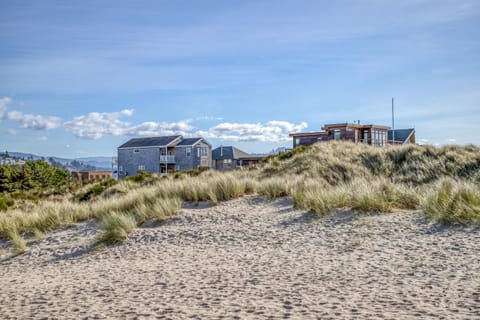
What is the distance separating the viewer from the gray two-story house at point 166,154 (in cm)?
5078

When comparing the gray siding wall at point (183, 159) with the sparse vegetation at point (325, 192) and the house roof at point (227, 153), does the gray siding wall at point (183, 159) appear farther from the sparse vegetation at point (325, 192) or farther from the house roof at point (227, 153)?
the sparse vegetation at point (325, 192)

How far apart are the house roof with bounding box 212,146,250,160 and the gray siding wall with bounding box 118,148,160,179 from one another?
387 inches

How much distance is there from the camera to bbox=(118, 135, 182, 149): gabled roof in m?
51.2

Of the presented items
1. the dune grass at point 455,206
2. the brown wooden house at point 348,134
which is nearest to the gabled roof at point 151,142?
the brown wooden house at point 348,134

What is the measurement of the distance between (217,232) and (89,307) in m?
4.15

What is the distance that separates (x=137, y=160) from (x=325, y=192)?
4405 centimetres

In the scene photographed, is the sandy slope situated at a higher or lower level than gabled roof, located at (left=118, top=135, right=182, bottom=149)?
lower

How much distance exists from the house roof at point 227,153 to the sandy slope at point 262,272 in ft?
156

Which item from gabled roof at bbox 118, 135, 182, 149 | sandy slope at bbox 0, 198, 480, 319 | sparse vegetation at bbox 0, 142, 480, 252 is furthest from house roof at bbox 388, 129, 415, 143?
Answer: sandy slope at bbox 0, 198, 480, 319

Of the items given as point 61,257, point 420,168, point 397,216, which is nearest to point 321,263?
point 397,216

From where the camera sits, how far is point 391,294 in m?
4.91

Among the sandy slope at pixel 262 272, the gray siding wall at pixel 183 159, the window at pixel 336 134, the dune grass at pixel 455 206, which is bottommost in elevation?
the sandy slope at pixel 262 272

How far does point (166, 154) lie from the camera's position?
167 feet

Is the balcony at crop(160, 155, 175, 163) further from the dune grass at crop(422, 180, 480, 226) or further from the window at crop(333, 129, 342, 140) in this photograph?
the dune grass at crop(422, 180, 480, 226)
